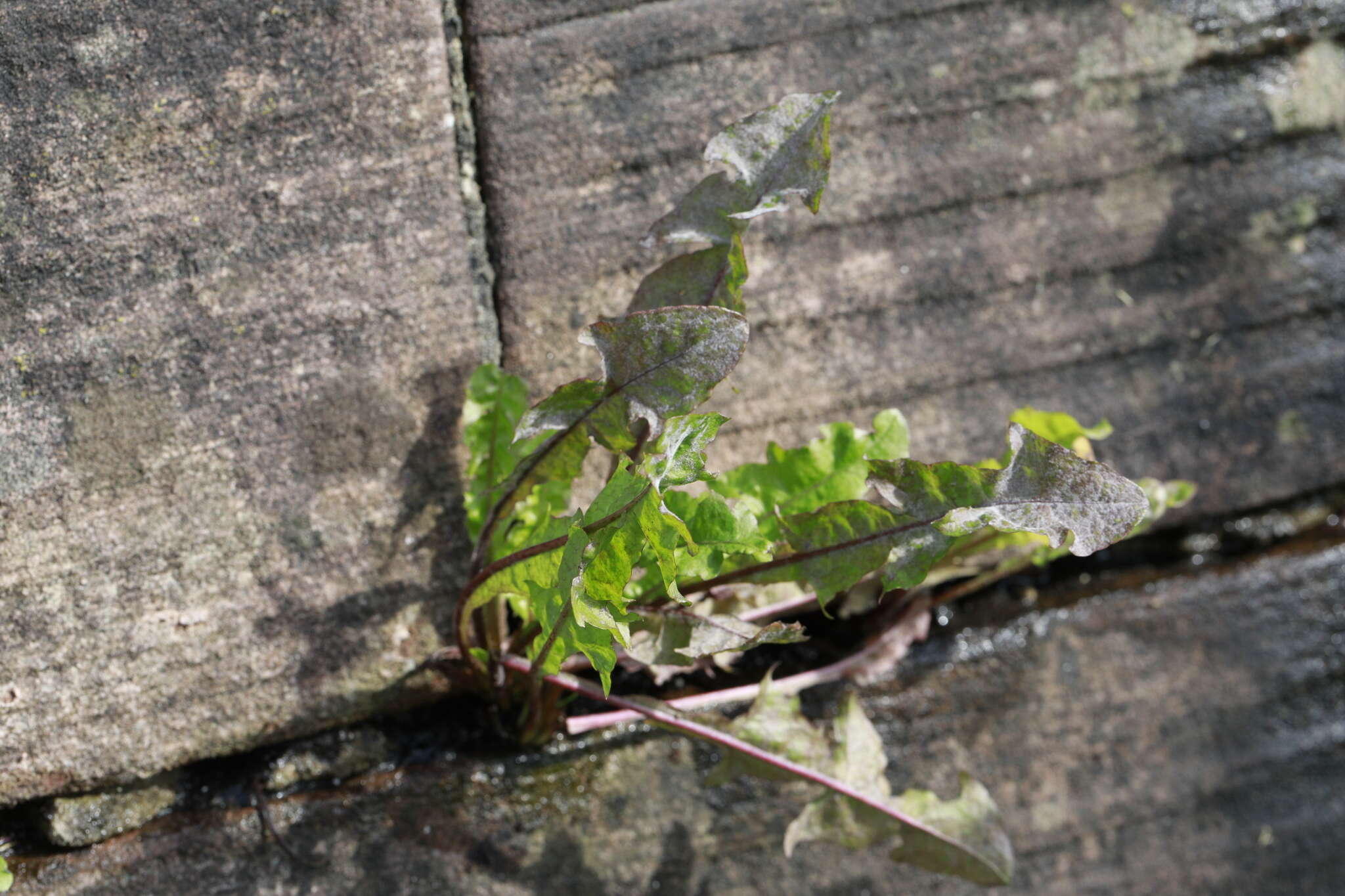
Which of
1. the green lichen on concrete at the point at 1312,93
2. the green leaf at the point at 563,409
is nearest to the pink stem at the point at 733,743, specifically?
the green leaf at the point at 563,409

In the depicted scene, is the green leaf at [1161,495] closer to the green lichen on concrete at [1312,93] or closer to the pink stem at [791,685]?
the pink stem at [791,685]

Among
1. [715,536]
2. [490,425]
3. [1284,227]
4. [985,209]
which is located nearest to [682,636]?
[715,536]

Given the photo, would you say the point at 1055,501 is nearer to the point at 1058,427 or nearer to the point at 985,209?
the point at 1058,427

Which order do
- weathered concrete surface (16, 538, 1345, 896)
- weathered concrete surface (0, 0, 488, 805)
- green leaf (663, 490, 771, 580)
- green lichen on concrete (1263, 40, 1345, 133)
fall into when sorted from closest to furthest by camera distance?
green leaf (663, 490, 771, 580) < weathered concrete surface (0, 0, 488, 805) < weathered concrete surface (16, 538, 1345, 896) < green lichen on concrete (1263, 40, 1345, 133)

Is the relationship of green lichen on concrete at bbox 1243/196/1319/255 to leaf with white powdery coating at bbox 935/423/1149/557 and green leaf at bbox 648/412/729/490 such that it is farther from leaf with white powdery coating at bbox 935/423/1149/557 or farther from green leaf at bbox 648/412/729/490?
green leaf at bbox 648/412/729/490

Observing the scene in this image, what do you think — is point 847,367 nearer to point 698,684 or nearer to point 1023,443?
point 1023,443

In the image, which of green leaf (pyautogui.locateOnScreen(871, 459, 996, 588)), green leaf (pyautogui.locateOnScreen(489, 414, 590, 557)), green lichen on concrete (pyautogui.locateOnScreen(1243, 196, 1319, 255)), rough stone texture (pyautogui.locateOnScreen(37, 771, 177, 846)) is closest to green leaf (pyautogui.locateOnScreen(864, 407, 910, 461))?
green leaf (pyautogui.locateOnScreen(871, 459, 996, 588))

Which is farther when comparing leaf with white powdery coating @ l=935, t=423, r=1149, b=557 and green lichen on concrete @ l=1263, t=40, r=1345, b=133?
green lichen on concrete @ l=1263, t=40, r=1345, b=133

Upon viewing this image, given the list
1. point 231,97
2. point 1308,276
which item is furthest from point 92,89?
point 1308,276

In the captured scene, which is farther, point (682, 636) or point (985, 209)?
point (985, 209)
